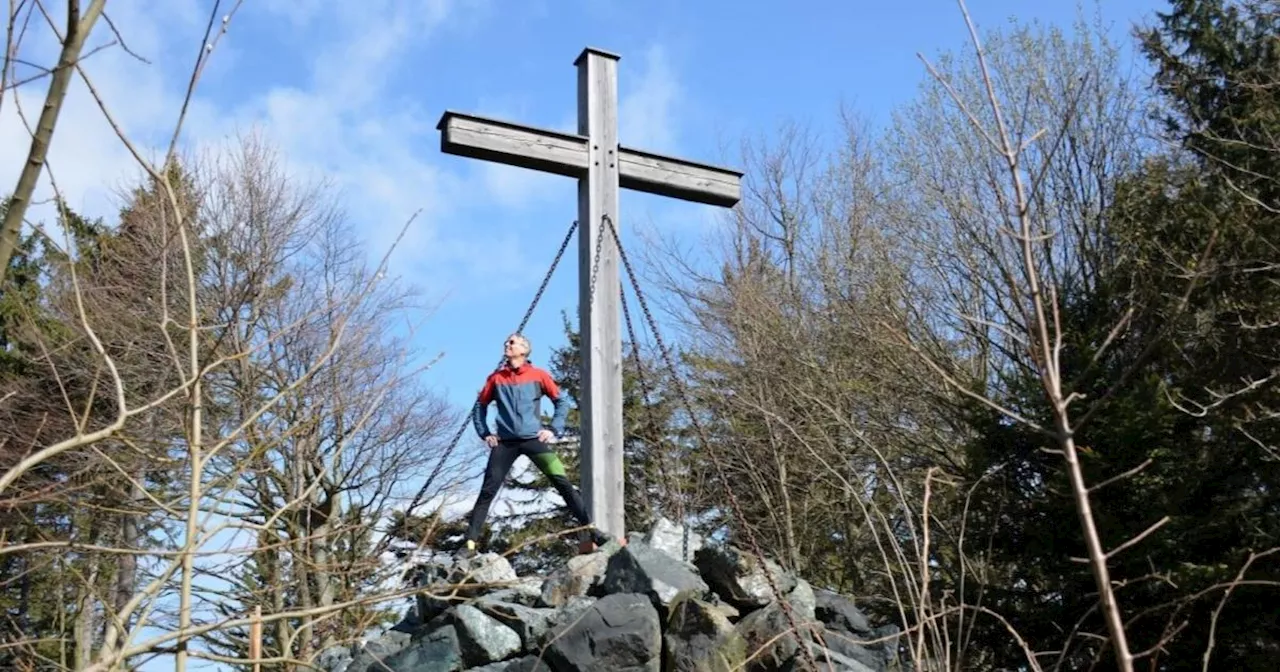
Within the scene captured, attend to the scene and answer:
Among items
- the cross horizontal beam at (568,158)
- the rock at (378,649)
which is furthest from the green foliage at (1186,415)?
the rock at (378,649)

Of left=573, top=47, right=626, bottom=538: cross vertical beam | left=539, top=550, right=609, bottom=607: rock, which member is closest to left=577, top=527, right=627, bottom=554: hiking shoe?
left=573, top=47, right=626, bottom=538: cross vertical beam

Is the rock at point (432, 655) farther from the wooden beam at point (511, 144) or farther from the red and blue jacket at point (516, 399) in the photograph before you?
the wooden beam at point (511, 144)

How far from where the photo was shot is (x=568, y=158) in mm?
6660

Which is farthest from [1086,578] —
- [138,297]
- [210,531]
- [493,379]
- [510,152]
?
[138,297]

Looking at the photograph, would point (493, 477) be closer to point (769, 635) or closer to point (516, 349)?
point (516, 349)

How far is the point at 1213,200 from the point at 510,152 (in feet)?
24.7

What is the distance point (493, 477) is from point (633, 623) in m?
1.46

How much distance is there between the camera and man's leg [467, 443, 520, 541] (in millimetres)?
6691

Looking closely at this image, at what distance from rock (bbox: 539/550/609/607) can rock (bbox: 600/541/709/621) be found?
105 millimetres

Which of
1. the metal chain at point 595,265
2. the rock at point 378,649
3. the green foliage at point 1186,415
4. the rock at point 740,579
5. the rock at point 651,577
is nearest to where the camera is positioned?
the rock at point 378,649

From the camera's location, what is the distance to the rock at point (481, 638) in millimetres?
5820

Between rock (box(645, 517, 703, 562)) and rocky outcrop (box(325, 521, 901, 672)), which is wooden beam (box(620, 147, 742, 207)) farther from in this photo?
rocky outcrop (box(325, 521, 901, 672))

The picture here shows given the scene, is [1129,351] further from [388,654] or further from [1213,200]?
[388,654]

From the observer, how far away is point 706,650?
5547 millimetres
